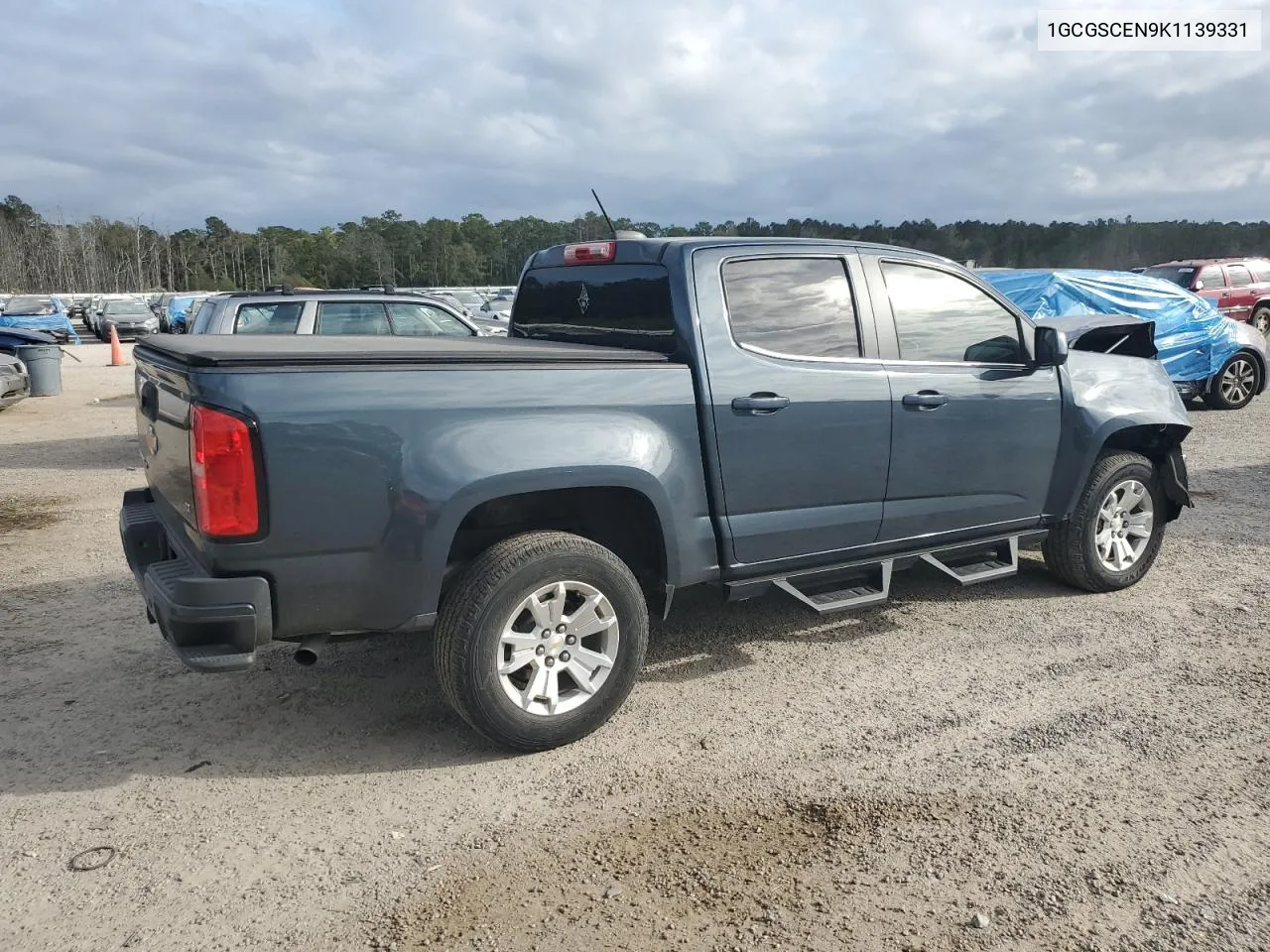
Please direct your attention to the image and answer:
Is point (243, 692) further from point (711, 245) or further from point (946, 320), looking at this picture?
point (946, 320)

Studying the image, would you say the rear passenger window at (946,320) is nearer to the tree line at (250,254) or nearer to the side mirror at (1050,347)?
the side mirror at (1050,347)

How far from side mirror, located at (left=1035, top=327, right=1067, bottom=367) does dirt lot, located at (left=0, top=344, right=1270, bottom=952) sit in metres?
1.36

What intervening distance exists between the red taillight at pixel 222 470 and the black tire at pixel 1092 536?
419 cm

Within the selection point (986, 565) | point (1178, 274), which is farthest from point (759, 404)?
point (1178, 274)

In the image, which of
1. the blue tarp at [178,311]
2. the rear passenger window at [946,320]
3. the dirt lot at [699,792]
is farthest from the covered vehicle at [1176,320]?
the blue tarp at [178,311]

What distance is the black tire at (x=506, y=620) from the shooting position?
133 inches

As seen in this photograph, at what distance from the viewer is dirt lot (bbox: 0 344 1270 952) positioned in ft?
8.73

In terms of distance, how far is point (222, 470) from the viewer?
2.98m

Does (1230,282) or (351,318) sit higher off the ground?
(1230,282)

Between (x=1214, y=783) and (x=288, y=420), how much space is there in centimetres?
340

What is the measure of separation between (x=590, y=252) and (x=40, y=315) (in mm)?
29819

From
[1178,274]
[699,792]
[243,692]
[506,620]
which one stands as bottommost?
[699,792]

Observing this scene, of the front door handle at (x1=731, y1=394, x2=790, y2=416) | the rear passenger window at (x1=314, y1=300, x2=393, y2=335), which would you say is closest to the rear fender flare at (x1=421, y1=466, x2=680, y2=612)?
the front door handle at (x1=731, y1=394, x2=790, y2=416)

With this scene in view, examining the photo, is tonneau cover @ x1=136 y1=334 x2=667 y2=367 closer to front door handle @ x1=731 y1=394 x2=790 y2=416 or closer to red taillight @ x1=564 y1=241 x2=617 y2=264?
front door handle @ x1=731 y1=394 x2=790 y2=416
